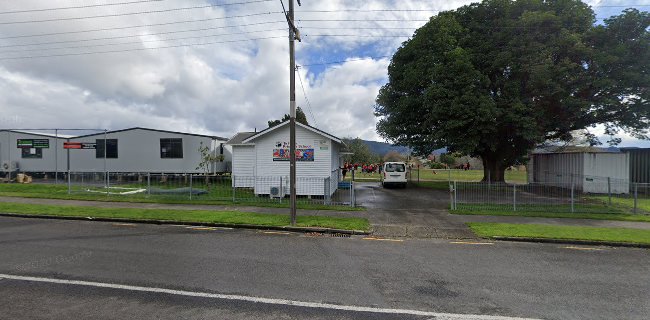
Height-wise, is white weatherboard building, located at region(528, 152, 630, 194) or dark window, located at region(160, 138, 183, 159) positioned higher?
dark window, located at region(160, 138, 183, 159)

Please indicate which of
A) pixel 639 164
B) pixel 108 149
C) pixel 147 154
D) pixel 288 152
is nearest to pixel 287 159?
pixel 288 152

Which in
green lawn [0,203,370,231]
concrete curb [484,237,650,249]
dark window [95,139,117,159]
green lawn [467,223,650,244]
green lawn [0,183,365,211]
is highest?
dark window [95,139,117,159]

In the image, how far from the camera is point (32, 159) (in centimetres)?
2823

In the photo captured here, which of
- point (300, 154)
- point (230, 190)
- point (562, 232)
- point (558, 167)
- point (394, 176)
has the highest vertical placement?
point (300, 154)

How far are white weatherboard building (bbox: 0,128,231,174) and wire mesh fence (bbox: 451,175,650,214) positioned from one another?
1829 cm

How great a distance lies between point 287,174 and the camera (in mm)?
17703

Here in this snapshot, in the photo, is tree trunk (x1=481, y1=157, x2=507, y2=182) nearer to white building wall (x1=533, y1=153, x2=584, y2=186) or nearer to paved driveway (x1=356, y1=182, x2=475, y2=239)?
white building wall (x1=533, y1=153, x2=584, y2=186)

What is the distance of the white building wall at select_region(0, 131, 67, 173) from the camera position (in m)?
27.9

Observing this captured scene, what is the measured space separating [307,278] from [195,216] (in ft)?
22.7

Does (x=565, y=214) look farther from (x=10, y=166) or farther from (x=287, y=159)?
(x=10, y=166)

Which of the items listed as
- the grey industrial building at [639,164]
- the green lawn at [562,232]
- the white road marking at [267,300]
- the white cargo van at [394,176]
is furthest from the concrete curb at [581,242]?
the grey industrial building at [639,164]

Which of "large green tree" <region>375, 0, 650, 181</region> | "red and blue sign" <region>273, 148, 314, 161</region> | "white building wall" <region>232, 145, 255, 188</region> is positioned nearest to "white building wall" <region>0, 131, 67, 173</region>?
"white building wall" <region>232, 145, 255, 188</region>

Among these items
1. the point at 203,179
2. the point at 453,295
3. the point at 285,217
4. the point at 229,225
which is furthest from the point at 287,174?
the point at 453,295

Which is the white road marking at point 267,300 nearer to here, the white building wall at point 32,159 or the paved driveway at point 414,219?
the paved driveway at point 414,219
